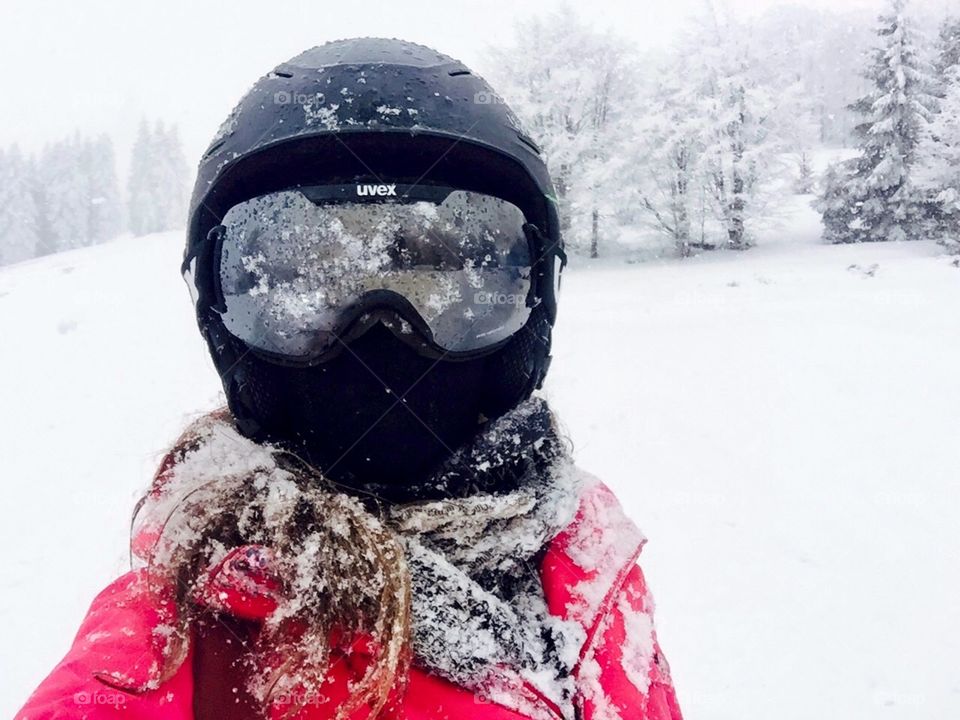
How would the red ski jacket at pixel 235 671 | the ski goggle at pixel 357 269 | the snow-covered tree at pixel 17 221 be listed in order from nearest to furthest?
the red ski jacket at pixel 235 671 < the ski goggle at pixel 357 269 < the snow-covered tree at pixel 17 221

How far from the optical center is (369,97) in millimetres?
1639

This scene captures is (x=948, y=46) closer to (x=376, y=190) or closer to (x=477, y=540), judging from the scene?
(x=376, y=190)

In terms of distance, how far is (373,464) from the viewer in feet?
4.62

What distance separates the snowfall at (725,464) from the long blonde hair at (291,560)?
408 millimetres

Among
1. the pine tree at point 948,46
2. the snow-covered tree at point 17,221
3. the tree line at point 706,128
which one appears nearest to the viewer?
the tree line at point 706,128

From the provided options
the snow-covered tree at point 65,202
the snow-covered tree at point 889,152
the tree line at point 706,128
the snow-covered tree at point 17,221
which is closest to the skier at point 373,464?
the tree line at point 706,128

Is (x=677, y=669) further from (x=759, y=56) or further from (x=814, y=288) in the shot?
(x=759, y=56)

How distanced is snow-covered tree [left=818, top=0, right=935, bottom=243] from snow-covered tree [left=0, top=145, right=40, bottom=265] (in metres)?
55.3

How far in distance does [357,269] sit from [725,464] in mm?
5893

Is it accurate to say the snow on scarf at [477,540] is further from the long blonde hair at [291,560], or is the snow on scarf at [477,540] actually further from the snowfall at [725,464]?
the snowfall at [725,464]

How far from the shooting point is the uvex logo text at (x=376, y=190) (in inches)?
59.3

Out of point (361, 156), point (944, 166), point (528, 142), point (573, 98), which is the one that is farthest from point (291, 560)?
point (573, 98)

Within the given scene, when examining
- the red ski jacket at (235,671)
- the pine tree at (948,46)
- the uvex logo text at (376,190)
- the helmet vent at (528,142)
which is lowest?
the red ski jacket at (235,671)

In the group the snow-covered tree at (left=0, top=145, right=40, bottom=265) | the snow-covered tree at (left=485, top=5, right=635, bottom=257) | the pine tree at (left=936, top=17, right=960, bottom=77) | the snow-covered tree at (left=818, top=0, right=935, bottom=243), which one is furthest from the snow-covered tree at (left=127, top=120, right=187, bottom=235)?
the pine tree at (left=936, top=17, right=960, bottom=77)
